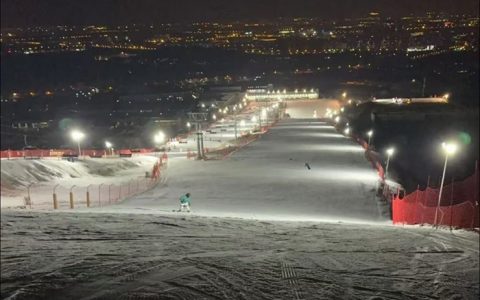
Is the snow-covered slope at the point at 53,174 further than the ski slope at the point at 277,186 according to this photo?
Yes

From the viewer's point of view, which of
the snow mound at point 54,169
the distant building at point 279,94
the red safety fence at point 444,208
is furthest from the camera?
the distant building at point 279,94

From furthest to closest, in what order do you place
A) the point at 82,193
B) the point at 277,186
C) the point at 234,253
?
1. the point at 277,186
2. the point at 82,193
3. the point at 234,253

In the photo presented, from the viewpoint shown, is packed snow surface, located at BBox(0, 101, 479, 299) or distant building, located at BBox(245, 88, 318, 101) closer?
packed snow surface, located at BBox(0, 101, 479, 299)

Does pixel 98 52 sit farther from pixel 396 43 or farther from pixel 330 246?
pixel 330 246

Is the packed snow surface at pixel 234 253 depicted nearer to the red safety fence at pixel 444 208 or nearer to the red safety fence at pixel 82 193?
the red safety fence at pixel 82 193

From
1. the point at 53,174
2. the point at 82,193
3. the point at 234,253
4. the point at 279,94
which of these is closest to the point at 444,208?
the point at 234,253

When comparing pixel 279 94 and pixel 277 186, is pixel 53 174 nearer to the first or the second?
pixel 277 186

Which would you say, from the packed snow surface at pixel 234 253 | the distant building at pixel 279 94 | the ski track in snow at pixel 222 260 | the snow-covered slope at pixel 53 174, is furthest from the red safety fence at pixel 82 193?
the distant building at pixel 279 94

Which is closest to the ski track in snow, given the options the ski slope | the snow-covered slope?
the ski slope

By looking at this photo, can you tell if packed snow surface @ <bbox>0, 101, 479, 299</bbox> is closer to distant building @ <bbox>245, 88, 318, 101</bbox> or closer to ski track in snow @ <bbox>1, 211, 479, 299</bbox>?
ski track in snow @ <bbox>1, 211, 479, 299</bbox>
